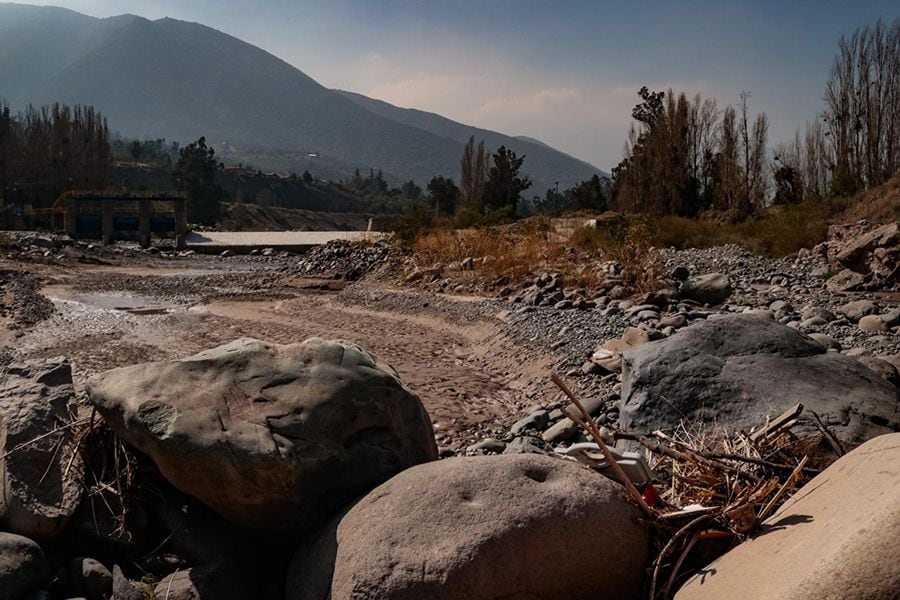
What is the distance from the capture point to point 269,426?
3592 millimetres

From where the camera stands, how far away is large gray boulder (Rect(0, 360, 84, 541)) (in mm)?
3701

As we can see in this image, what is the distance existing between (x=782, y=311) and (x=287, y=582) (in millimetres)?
8867

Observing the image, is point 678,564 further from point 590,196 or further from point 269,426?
point 590,196

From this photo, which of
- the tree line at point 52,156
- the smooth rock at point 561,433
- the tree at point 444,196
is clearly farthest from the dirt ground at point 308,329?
the tree line at point 52,156

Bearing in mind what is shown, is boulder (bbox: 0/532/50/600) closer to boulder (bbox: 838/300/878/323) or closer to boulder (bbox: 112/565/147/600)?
boulder (bbox: 112/565/147/600)

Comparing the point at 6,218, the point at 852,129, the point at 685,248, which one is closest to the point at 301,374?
the point at 685,248

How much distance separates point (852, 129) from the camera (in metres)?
30.8

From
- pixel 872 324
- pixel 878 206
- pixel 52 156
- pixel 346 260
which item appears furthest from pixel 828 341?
pixel 52 156

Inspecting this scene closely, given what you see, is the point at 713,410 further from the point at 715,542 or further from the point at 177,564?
the point at 177,564

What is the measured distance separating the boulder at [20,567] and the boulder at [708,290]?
394 inches

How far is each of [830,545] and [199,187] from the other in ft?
209

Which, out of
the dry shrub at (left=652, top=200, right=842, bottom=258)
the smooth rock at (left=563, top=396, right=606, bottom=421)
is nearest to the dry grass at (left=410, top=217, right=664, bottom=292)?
the dry shrub at (left=652, top=200, right=842, bottom=258)

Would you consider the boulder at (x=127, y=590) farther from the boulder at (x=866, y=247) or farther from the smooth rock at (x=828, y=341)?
the boulder at (x=866, y=247)

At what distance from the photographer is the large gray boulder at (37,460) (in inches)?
146
